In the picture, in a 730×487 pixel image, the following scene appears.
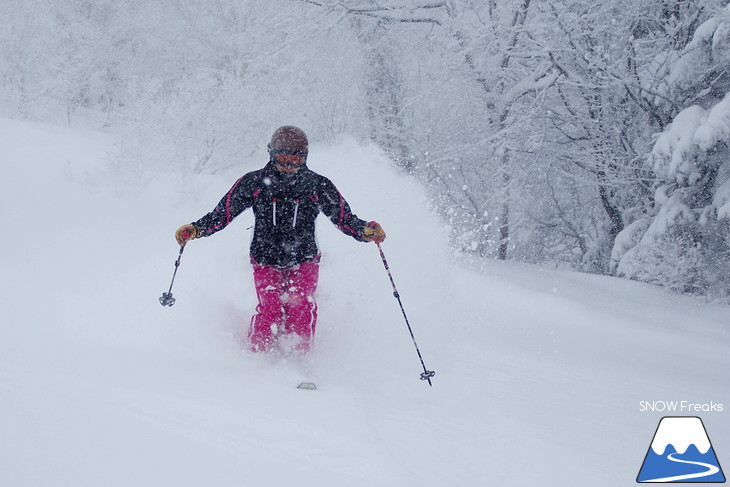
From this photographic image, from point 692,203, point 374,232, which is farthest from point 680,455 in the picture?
point 692,203

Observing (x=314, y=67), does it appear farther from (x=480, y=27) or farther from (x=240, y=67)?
(x=480, y=27)

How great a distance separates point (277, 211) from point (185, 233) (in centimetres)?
64

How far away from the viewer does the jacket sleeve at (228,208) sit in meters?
4.14

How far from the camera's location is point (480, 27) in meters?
10.5

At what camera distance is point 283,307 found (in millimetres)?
4188

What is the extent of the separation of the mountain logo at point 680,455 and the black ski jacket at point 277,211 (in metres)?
2.42

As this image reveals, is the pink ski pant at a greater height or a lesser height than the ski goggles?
lesser

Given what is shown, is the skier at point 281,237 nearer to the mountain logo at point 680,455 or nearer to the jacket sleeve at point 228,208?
the jacket sleeve at point 228,208

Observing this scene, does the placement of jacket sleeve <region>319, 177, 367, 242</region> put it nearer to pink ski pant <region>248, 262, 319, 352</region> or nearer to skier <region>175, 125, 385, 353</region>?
skier <region>175, 125, 385, 353</region>

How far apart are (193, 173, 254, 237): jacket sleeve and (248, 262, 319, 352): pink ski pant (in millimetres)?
402

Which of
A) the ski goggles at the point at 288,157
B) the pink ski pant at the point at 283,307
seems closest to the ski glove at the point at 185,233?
the pink ski pant at the point at 283,307

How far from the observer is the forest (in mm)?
8406

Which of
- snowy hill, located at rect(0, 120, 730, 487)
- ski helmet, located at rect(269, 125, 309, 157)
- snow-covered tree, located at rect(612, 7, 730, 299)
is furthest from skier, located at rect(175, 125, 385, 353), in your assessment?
snow-covered tree, located at rect(612, 7, 730, 299)

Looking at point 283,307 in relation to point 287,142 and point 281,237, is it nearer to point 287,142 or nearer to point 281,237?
point 281,237
